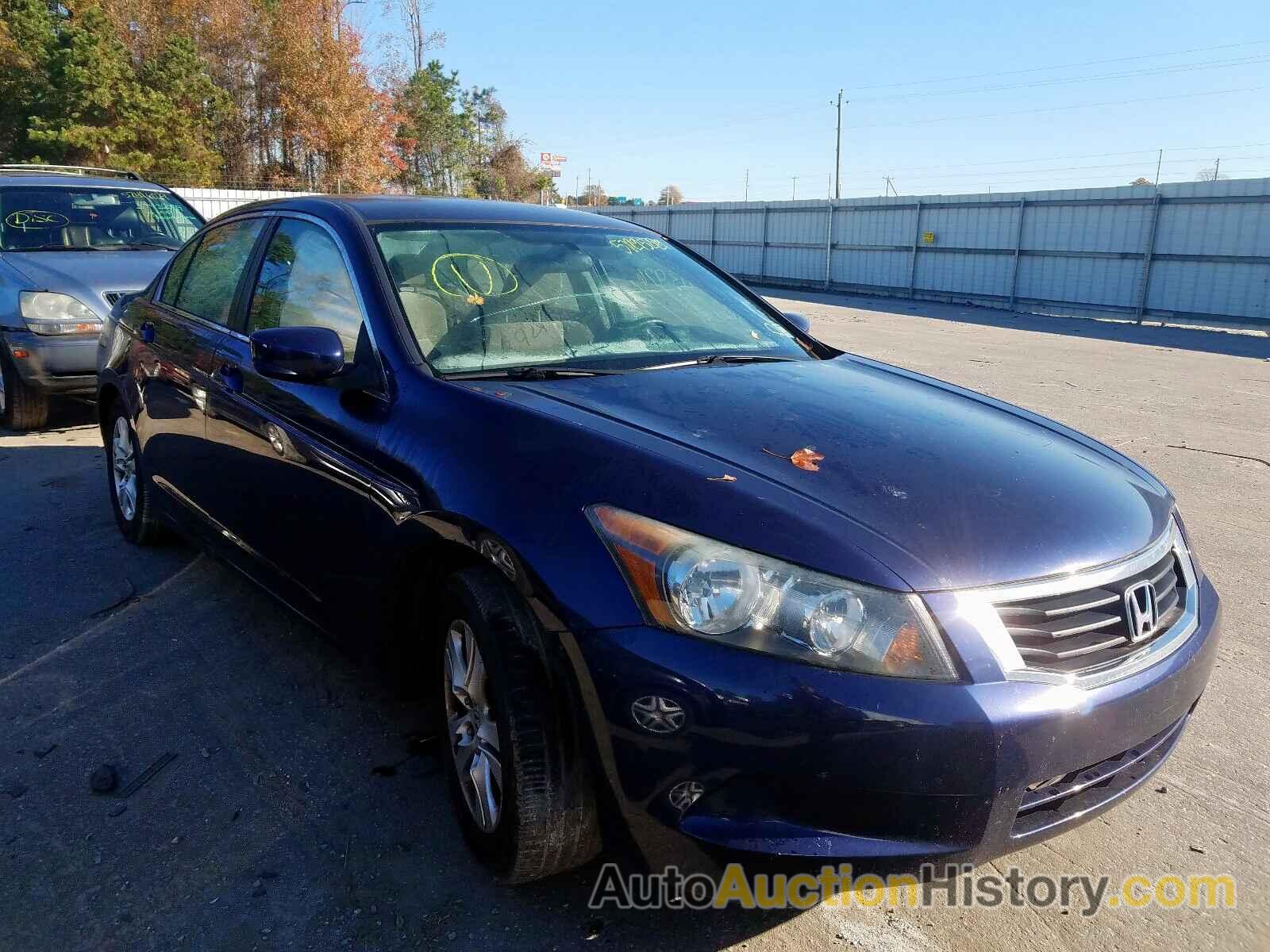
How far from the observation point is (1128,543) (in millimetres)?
2277

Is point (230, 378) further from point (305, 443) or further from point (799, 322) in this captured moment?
point (799, 322)

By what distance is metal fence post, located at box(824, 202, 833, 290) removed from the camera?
2645 centimetres

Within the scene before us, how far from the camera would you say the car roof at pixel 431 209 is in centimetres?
334

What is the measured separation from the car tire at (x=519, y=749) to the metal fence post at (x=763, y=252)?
90.2 feet

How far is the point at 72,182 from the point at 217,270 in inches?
205

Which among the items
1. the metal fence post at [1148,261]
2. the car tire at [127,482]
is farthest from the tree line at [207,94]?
the car tire at [127,482]

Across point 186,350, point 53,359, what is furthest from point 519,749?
point 53,359

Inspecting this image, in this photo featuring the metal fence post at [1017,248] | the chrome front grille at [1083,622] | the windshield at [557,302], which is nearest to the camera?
the chrome front grille at [1083,622]

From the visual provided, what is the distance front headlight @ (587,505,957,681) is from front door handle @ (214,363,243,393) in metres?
2.05

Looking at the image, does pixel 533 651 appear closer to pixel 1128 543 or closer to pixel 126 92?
pixel 1128 543

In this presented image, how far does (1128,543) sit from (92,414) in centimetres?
785

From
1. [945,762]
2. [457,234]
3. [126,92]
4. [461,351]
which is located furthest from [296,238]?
[126,92]

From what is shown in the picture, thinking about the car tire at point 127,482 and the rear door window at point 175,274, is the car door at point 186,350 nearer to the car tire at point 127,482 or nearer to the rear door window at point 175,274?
the rear door window at point 175,274

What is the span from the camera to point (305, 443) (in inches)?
118
